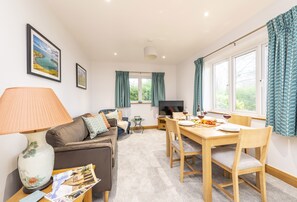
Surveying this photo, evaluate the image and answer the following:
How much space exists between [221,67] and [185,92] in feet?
5.04

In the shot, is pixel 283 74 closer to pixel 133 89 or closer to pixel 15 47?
pixel 15 47

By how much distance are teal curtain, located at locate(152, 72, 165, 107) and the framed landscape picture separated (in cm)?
331

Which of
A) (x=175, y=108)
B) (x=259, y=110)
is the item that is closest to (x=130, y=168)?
(x=259, y=110)

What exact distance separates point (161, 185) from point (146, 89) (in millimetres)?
3747

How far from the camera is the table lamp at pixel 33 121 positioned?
741 millimetres

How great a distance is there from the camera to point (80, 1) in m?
1.82

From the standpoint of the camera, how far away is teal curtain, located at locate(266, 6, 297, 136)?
1653 millimetres

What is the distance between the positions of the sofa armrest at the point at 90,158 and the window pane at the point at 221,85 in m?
2.88

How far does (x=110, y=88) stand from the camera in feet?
15.7

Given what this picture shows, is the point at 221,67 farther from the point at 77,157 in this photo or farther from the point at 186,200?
the point at 77,157

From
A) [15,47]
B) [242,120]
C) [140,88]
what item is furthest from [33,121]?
[140,88]

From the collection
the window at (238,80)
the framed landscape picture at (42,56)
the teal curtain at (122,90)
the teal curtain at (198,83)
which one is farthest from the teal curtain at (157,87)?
the framed landscape picture at (42,56)

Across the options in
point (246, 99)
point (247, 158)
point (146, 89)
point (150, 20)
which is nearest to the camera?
point (247, 158)

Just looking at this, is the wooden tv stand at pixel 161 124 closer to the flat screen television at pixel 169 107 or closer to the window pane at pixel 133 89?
the flat screen television at pixel 169 107
